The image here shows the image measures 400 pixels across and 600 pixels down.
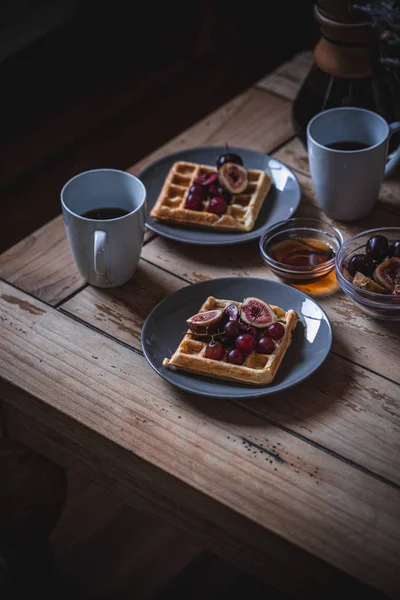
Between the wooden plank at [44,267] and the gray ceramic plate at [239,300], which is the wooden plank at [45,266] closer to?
the wooden plank at [44,267]

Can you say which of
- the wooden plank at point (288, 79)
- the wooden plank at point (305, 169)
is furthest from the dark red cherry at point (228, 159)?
the wooden plank at point (288, 79)

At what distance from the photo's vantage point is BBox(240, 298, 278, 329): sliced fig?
1252mm

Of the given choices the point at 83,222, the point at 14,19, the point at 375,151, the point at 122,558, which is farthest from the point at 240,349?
the point at 14,19

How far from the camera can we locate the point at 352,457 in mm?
1116

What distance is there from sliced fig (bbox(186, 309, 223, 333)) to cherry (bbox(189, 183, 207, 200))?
0.35m

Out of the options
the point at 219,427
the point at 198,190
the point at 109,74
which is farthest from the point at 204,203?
the point at 109,74

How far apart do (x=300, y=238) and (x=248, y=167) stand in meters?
0.25

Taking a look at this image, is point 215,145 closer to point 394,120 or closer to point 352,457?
point 394,120

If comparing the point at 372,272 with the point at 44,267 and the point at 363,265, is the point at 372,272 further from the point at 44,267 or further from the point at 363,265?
the point at 44,267

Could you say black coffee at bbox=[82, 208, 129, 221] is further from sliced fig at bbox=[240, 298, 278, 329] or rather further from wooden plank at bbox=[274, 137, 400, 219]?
wooden plank at bbox=[274, 137, 400, 219]

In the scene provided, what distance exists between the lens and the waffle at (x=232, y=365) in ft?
3.89

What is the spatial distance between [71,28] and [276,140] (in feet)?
5.05

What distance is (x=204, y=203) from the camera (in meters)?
1.55

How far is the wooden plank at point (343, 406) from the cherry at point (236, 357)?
6 centimetres
